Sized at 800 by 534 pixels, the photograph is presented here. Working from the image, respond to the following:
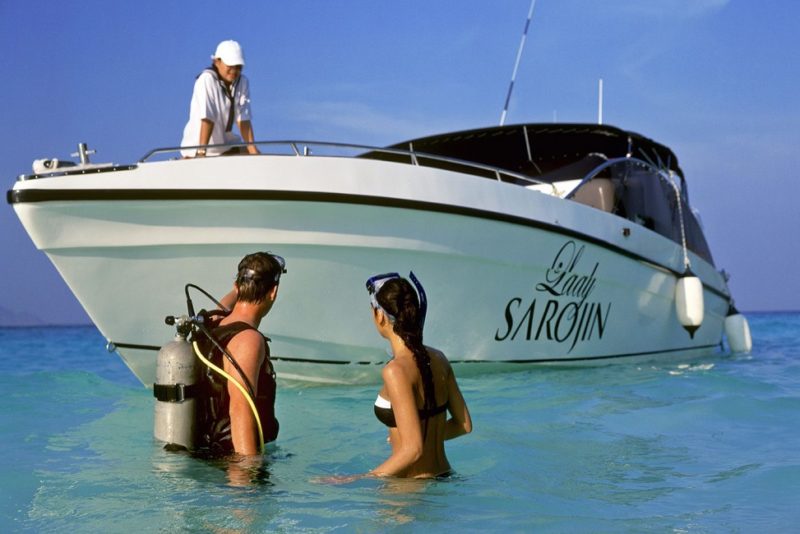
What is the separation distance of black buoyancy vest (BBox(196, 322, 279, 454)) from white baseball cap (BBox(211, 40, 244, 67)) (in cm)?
278

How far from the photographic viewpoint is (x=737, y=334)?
12.0 meters

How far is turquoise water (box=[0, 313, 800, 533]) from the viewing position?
10.8 ft

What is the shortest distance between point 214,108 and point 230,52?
42cm

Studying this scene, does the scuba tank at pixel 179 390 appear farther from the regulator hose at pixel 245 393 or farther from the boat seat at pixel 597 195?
the boat seat at pixel 597 195

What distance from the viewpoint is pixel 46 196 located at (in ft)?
18.2

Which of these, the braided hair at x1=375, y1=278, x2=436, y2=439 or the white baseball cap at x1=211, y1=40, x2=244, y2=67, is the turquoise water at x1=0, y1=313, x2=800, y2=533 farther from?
the white baseball cap at x1=211, y1=40, x2=244, y2=67

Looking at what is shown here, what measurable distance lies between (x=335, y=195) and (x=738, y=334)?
8.07 meters

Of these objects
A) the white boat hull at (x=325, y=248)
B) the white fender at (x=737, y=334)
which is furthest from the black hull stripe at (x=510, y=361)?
the white fender at (x=737, y=334)

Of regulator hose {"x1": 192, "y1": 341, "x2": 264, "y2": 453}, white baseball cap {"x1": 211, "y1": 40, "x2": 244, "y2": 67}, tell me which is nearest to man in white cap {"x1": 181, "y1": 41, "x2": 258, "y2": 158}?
white baseball cap {"x1": 211, "y1": 40, "x2": 244, "y2": 67}

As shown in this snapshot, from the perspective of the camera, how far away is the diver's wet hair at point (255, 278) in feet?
12.1

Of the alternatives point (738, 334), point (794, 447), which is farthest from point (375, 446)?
point (738, 334)

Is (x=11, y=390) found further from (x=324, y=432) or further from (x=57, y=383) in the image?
(x=324, y=432)

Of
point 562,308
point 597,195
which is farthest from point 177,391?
point 597,195

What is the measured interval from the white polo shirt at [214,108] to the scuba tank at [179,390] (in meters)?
2.51
